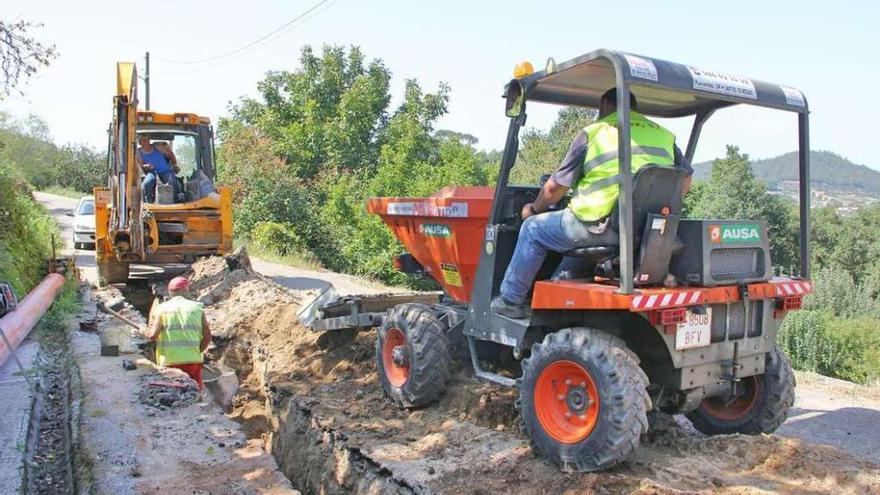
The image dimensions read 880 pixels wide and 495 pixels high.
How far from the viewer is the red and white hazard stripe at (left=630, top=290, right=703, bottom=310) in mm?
3971

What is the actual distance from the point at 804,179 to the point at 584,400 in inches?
87.0

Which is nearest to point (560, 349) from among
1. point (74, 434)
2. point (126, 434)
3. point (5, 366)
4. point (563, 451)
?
point (563, 451)

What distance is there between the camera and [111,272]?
12609 millimetres

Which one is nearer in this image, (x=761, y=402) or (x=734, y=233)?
(x=734, y=233)

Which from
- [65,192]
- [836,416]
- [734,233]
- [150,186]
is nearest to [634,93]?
→ [734,233]

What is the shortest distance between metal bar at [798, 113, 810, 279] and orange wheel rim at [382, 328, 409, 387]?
10.0 ft

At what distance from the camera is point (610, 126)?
168 inches

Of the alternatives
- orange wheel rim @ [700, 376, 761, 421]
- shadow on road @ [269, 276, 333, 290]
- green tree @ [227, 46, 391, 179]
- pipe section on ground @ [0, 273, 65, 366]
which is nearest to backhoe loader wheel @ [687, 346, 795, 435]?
orange wheel rim @ [700, 376, 761, 421]

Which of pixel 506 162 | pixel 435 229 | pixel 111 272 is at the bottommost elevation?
pixel 111 272

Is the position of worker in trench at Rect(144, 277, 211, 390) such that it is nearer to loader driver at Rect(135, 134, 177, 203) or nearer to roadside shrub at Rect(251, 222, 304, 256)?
loader driver at Rect(135, 134, 177, 203)

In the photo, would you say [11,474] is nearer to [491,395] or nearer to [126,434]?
[126,434]

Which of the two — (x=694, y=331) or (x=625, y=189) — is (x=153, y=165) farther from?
(x=694, y=331)

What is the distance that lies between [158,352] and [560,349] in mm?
4763

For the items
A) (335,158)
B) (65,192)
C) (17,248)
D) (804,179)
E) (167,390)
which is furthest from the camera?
(65,192)
